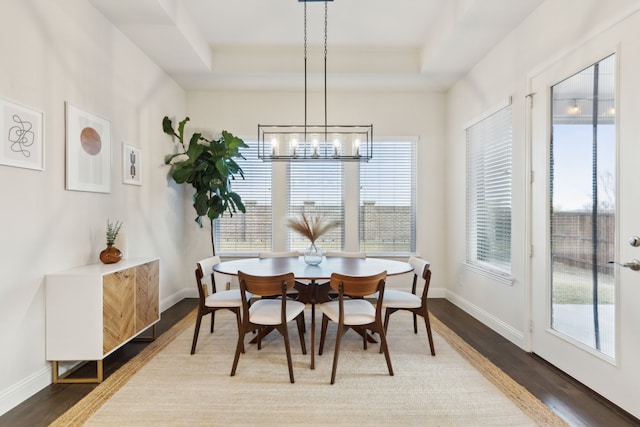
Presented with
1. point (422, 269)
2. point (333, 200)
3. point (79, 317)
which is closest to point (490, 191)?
point (422, 269)

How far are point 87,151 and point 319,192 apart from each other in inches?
114

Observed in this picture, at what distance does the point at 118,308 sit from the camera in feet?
8.12

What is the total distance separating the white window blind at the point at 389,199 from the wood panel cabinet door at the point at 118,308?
3113 millimetres

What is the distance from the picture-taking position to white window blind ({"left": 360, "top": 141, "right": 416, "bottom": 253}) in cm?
484

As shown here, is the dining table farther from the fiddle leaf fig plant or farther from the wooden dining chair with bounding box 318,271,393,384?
the fiddle leaf fig plant

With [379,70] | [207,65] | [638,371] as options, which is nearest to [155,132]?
[207,65]

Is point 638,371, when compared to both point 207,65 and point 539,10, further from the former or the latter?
point 207,65

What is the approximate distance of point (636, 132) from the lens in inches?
75.5

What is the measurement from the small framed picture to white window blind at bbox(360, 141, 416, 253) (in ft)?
9.64

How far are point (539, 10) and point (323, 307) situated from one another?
10.3 feet

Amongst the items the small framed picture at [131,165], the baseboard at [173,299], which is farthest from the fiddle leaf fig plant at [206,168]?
the baseboard at [173,299]

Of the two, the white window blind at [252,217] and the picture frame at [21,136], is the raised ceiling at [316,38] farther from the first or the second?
the picture frame at [21,136]

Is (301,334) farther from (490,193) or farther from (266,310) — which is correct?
(490,193)

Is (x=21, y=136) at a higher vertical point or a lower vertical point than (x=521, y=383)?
higher
